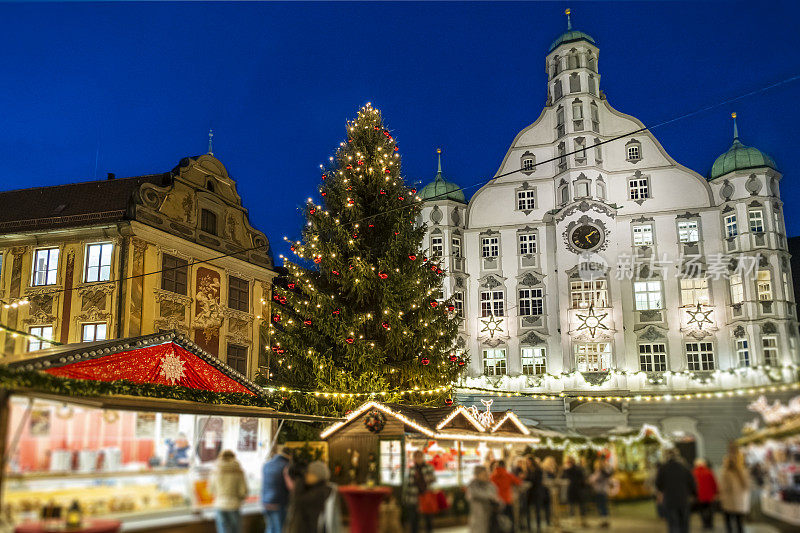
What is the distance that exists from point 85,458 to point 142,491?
1.10 meters

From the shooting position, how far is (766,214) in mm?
36750

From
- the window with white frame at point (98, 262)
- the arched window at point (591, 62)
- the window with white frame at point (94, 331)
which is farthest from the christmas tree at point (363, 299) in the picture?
the arched window at point (591, 62)

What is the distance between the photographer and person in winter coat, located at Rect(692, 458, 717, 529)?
1188 cm

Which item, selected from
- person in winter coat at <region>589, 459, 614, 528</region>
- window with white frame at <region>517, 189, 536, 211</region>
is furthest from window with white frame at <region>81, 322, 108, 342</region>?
window with white frame at <region>517, 189, 536, 211</region>

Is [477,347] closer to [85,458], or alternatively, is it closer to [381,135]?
[381,135]

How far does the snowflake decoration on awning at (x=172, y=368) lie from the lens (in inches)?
800

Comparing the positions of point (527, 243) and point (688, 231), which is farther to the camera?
point (527, 243)

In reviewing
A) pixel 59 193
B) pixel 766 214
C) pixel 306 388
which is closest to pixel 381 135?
pixel 306 388

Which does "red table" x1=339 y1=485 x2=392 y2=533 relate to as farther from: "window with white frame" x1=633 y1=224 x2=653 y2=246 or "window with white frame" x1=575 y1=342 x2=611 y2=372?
"window with white frame" x1=633 y1=224 x2=653 y2=246

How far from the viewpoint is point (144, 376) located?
64.1 feet

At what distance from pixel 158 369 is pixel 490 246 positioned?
24.6 meters

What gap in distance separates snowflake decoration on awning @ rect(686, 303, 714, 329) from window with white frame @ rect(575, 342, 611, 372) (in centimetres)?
401

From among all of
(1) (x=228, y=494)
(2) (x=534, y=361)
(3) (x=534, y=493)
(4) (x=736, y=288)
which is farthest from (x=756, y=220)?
(1) (x=228, y=494)

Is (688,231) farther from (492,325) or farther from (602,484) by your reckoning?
(602,484)
